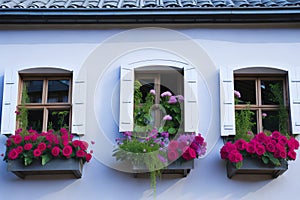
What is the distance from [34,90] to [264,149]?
10.4 feet

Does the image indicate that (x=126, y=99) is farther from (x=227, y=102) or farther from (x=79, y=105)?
(x=227, y=102)

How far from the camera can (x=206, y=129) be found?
8352 mm

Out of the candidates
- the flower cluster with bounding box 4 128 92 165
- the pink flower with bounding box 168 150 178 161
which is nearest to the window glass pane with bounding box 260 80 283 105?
the pink flower with bounding box 168 150 178 161

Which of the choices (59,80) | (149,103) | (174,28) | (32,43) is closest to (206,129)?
(149,103)

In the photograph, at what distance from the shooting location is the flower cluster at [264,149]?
777 cm

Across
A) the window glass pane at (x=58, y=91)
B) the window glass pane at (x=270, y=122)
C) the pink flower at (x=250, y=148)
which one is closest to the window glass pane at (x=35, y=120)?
the window glass pane at (x=58, y=91)

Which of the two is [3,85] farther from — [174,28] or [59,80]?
[174,28]

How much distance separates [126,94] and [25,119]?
134 centimetres

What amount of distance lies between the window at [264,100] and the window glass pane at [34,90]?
8.57 feet

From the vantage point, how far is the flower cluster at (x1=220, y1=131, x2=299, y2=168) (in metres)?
7.77

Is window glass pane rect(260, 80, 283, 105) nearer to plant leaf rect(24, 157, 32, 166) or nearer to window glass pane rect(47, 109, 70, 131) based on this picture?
window glass pane rect(47, 109, 70, 131)

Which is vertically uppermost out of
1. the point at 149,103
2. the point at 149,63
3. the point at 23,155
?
the point at 149,63

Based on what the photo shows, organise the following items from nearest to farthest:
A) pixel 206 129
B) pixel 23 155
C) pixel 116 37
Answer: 1. pixel 23 155
2. pixel 206 129
3. pixel 116 37

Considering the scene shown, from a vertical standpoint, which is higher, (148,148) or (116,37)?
(116,37)
